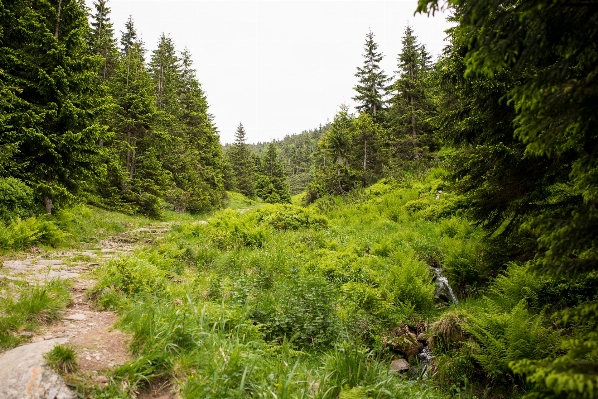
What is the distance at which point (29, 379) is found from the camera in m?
2.85

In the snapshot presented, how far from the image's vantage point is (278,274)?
7.81 m

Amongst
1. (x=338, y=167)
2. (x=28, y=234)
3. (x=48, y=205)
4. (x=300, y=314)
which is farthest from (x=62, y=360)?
(x=338, y=167)

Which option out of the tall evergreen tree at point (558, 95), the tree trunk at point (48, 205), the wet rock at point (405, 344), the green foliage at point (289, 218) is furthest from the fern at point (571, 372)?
the tree trunk at point (48, 205)

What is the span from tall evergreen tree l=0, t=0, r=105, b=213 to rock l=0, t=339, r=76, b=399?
28.0 feet

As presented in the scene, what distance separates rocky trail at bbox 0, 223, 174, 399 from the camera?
285 centimetres

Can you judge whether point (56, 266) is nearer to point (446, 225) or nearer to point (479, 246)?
point (479, 246)

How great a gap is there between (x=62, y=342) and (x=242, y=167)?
4789 centimetres

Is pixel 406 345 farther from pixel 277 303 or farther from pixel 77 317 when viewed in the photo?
pixel 77 317

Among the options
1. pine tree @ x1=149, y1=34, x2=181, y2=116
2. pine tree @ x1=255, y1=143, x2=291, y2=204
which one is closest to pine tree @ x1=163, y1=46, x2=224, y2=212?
pine tree @ x1=149, y1=34, x2=181, y2=116

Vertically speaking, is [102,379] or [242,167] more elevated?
[242,167]

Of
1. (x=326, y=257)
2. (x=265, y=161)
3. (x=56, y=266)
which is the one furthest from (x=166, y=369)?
(x=265, y=161)

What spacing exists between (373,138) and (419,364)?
65.3 ft

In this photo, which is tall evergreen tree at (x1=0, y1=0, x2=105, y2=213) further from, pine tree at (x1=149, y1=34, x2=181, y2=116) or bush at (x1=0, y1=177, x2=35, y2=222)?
pine tree at (x1=149, y1=34, x2=181, y2=116)

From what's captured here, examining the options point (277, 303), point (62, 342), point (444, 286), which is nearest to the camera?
point (62, 342)
